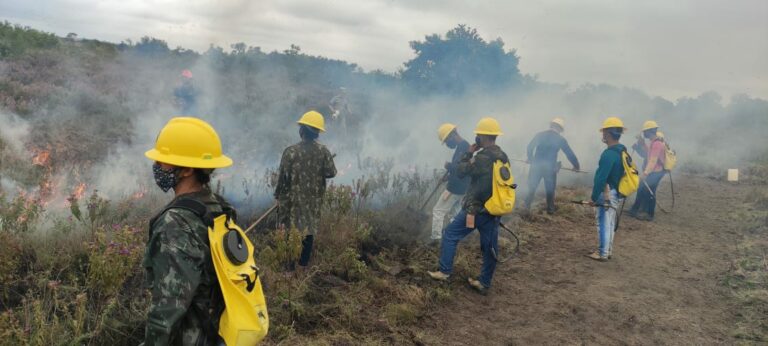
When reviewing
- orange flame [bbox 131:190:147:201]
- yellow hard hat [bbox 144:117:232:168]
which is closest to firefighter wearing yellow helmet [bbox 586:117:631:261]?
yellow hard hat [bbox 144:117:232:168]

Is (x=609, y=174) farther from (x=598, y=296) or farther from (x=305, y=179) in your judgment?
(x=305, y=179)

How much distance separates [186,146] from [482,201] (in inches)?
147

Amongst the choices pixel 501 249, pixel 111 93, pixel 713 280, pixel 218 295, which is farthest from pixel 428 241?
pixel 111 93

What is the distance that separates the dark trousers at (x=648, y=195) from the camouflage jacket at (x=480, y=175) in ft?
17.6

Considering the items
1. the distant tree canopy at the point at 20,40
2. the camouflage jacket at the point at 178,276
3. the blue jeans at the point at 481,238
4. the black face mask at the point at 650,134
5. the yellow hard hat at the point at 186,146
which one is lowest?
the blue jeans at the point at 481,238

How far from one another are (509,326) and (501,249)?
2.46 meters

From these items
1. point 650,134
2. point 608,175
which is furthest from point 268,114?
point 608,175

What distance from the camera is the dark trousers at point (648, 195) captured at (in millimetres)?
9278

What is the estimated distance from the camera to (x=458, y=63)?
21141 millimetres

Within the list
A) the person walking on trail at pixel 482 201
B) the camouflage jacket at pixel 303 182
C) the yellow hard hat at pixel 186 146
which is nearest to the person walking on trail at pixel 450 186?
the person walking on trail at pixel 482 201

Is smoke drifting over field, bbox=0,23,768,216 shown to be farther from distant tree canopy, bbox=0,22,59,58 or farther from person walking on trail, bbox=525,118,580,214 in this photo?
person walking on trail, bbox=525,118,580,214

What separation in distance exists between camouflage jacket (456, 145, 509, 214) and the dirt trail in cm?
106

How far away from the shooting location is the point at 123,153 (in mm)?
9539

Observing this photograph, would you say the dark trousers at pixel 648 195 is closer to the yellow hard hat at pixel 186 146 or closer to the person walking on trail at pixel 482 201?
the person walking on trail at pixel 482 201
